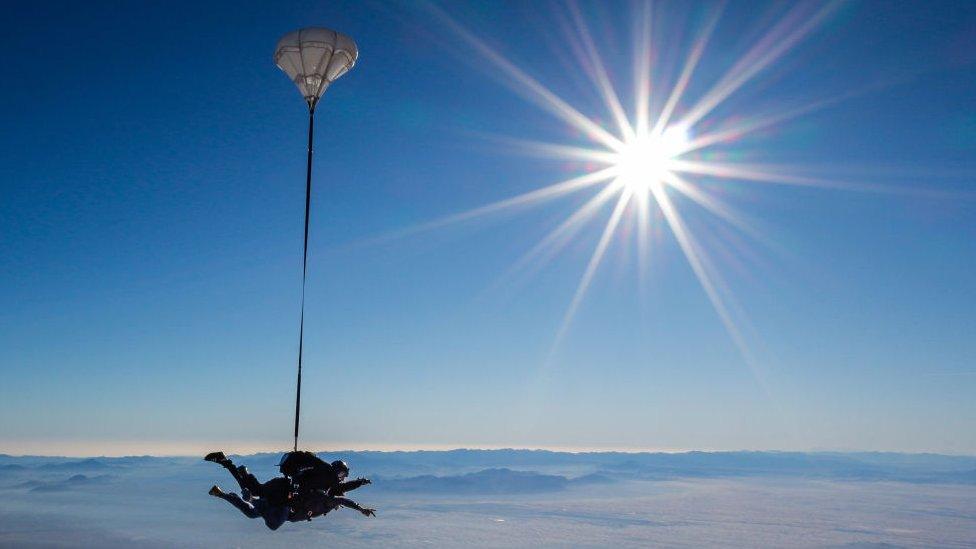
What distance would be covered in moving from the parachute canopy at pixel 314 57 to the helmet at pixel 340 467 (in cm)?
779

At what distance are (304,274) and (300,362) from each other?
1.64 m

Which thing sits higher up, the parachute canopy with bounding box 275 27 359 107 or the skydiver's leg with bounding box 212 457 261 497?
the parachute canopy with bounding box 275 27 359 107

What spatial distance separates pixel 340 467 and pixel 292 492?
0.97m

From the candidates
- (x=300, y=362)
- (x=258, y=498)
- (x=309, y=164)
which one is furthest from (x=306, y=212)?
(x=258, y=498)

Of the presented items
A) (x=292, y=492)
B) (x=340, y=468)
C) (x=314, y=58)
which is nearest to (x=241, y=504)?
(x=292, y=492)

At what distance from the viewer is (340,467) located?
11.6 meters

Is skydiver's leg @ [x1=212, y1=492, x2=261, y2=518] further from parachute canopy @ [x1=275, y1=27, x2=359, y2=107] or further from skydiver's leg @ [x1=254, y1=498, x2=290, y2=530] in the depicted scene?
parachute canopy @ [x1=275, y1=27, x2=359, y2=107]

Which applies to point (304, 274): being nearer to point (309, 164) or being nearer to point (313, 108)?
point (309, 164)

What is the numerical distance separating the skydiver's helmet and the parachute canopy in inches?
307

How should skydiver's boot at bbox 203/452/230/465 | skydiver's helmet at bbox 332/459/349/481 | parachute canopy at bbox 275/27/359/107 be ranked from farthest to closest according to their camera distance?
parachute canopy at bbox 275/27/359/107 → skydiver's helmet at bbox 332/459/349/481 → skydiver's boot at bbox 203/452/230/465

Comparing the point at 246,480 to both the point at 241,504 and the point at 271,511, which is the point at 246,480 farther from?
the point at 271,511

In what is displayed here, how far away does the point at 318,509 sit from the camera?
11.3 meters

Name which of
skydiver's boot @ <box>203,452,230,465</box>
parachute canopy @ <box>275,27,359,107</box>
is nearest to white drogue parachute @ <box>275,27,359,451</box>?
parachute canopy @ <box>275,27,359,107</box>

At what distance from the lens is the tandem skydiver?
10.6 meters
